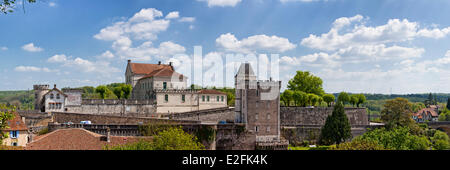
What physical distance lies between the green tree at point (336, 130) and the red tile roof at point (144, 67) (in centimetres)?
2609

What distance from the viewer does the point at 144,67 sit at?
175ft

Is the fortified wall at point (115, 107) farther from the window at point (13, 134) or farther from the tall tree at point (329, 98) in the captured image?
the tall tree at point (329, 98)

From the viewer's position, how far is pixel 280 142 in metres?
35.9

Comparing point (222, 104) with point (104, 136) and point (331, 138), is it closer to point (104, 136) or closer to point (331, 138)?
point (331, 138)

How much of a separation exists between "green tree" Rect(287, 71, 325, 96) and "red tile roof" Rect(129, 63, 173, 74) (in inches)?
938

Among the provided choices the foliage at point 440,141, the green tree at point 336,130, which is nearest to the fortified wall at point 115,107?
the green tree at point 336,130

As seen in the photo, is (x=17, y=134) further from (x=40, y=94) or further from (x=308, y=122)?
(x=308, y=122)

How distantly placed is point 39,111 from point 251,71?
24864mm

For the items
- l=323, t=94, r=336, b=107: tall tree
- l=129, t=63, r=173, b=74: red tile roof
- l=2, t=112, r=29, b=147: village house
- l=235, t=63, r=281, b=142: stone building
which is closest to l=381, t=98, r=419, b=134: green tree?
l=323, t=94, r=336, b=107: tall tree

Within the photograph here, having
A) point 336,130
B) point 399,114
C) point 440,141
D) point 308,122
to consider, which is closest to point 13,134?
point 336,130

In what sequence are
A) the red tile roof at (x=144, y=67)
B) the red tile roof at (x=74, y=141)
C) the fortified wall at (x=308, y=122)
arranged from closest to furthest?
the red tile roof at (x=74, y=141)
the fortified wall at (x=308, y=122)
the red tile roof at (x=144, y=67)

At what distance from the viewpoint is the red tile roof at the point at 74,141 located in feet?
84.1

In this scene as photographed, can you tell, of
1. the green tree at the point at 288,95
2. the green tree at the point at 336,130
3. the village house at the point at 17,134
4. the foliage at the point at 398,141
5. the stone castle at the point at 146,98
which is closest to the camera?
the village house at the point at 17,134
